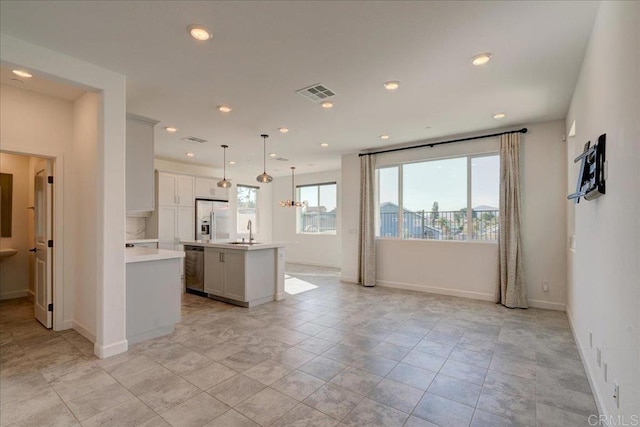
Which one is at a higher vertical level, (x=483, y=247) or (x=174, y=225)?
(x=174, y=225)

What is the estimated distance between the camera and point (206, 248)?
5328 millimetres

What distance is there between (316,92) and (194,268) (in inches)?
154

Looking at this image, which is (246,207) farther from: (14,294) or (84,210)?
(84,210)

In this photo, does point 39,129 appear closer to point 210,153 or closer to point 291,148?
point 210,153

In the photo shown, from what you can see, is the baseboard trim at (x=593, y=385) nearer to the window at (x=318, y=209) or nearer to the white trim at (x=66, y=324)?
the white trim at (x=66, y=324)

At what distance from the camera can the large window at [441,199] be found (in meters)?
5.18

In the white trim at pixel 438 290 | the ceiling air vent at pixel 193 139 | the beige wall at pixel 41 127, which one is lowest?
the white trim at pixel 438 290

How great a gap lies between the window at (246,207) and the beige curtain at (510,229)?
7.00 metres

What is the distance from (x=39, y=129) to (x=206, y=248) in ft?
8.88

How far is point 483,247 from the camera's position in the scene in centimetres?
514

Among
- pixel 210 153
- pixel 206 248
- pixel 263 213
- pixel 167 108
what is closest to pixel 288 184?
pixel 263 213

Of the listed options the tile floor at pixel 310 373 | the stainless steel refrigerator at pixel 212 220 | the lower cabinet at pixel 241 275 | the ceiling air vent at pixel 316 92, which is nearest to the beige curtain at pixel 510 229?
the tile floor at pixel 310 373

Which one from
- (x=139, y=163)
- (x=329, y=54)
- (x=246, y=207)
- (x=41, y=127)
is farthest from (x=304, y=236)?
(x=329, y=54)

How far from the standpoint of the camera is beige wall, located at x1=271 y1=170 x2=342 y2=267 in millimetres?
8875
